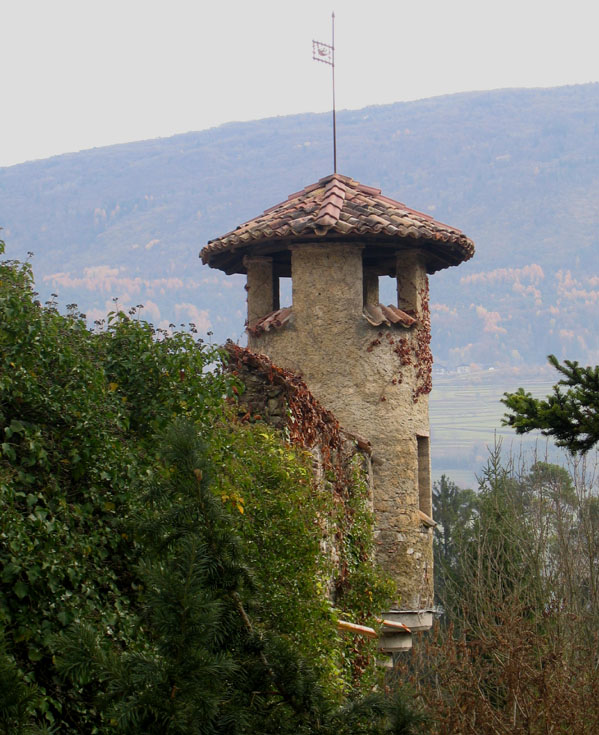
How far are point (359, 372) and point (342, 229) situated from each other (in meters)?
1.65

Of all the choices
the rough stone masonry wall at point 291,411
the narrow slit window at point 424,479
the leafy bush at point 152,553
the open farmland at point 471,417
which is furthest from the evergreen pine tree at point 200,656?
the open farmland at point 471,417

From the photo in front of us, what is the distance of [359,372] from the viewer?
13391mm

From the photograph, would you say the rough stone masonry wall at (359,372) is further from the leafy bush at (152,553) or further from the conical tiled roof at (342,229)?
the leafy bush at (152,553)

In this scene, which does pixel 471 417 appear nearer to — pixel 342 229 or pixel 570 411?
pixel 342 229

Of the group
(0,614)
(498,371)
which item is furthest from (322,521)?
(498,371)

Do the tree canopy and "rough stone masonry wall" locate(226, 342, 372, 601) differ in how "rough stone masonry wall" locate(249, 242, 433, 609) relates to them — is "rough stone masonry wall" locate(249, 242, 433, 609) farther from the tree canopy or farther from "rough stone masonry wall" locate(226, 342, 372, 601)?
the tree canopy

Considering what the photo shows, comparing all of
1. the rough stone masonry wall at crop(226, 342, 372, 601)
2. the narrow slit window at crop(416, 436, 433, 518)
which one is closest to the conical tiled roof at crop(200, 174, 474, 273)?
the narrow slit window at crop(416, 436, 433, 518)

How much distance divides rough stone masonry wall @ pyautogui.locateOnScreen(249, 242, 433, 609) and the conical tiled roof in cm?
35

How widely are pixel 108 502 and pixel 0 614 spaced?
4.43 ft

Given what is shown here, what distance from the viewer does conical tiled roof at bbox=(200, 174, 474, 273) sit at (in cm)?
1306

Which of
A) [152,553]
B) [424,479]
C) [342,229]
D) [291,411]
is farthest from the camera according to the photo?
[424,479]

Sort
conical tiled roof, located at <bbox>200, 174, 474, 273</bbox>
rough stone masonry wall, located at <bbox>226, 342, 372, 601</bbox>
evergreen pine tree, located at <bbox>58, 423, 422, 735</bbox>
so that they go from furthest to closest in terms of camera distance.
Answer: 1. conical tiled roof, located at <bbox>200, 174, 474, 273</bbox>
2. rough stone masonry wall, located at <bbox>226, 342, 372, 601</bbox>
3. evergreen pine tree, located at <bbox>58, 423, 422, 735</bbox>

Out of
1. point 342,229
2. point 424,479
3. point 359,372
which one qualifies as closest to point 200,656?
point 342,229

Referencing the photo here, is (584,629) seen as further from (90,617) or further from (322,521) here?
(90,617)
